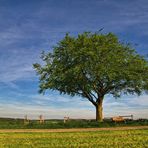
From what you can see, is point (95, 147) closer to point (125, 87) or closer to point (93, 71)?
point (93, 71)

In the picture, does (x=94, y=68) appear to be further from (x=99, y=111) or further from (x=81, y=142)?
(x=81, y=142)

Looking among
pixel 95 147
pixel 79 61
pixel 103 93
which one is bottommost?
pixel 95 147

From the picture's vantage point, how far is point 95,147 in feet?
57.6

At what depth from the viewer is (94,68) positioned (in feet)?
243

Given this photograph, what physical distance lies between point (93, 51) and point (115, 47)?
5.03 m

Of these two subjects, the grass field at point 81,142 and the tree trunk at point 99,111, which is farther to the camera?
the tree trunk at point 99,111

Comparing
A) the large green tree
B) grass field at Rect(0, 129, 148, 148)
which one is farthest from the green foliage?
grass field at Rect(0, 129, 148, 148)

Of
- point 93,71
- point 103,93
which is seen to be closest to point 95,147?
point 93,71

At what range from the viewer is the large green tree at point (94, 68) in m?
74.3

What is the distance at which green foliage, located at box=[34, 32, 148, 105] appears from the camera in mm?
74312

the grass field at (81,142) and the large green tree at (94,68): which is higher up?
the large green tree at (94,68)

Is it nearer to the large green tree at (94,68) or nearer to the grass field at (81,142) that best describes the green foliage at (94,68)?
the large green tree at (94,68)

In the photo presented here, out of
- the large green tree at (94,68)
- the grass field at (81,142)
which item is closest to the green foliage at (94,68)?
the large green tree at (94,68)

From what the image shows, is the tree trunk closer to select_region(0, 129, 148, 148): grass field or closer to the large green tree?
the large green tree
